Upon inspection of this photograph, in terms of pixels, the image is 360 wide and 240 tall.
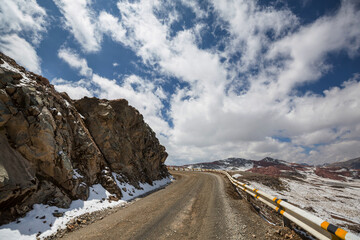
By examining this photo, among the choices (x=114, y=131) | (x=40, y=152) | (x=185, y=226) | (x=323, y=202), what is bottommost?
(x=323, y=202)

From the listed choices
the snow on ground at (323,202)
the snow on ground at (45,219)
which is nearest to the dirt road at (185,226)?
the snow on ground at (45,219)

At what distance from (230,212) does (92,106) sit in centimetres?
2040

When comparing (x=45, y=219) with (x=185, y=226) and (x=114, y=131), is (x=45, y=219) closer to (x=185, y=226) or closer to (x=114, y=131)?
(x=185, y=226)

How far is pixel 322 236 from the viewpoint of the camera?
4105mm

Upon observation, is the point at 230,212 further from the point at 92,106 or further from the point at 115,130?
the point at 92,106

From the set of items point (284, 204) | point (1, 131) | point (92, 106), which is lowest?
point (284, 204)

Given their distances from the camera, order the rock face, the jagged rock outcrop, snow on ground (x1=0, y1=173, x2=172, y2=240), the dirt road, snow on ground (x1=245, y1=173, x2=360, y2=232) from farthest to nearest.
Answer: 1. snow on ground (x1=245, y1=173, x2=360, y2=232)
2. the jagged rock outcrop
3. the rock face
4. snow on ground (x1=0, y1=173, x2=172, y2=240)
5. the dirt road

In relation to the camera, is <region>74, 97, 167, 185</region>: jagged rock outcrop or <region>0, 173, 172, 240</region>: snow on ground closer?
<region>0, 173, 172, 240</region>: snow on ground

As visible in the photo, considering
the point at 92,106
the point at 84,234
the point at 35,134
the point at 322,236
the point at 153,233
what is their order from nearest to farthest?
the point at 322,236 < the point at 153,233 < the point at 84,234 < the point at 35,134 < the point at 92,106

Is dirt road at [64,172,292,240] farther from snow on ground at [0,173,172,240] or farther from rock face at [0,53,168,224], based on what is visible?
rock face at [0,53,168,224]

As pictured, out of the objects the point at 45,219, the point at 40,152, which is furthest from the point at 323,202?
the point at 40,152

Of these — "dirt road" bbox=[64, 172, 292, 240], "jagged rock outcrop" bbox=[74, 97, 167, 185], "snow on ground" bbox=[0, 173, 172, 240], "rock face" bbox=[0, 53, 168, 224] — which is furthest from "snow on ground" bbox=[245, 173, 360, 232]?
"jagged rock outcrop" bbox=[74, 97, 167, 185]

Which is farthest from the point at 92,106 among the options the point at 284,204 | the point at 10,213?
the point at 284,204

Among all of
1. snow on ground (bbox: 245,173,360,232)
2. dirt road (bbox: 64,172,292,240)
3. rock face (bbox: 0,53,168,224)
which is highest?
rock face (bbox: 0,53,168,224)
